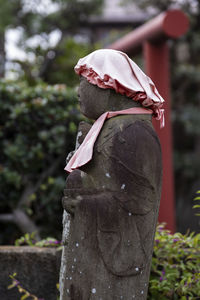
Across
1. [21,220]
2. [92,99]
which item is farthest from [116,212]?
[21,220]

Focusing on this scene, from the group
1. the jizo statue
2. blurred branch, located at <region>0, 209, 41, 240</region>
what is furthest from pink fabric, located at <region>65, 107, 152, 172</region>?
blurred branch, located at <region>0, 209, 41, 240</region>

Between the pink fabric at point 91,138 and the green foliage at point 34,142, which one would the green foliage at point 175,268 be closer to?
the pink fabric at point 91,138

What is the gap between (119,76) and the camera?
194 centimetres

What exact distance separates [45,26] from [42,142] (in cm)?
503

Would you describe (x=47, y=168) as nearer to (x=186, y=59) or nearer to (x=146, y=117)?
(x=146, y=117)

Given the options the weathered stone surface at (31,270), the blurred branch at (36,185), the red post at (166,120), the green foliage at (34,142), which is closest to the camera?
the weathered stone surface at (31,270)

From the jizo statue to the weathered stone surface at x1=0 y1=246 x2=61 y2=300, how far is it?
0.67 m

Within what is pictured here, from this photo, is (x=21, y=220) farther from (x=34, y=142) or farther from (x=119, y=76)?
(x=119, y=76)

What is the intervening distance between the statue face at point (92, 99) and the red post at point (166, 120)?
2808mm

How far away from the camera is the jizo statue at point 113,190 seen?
1.88m

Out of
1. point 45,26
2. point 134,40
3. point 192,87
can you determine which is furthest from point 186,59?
point 134,40

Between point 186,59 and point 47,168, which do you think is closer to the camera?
point 47,168

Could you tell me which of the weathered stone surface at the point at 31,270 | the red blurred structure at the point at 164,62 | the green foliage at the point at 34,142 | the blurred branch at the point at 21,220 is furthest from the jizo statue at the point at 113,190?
the red blurred structure at the point at 164,62

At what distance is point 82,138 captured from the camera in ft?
7.31
